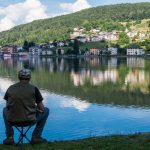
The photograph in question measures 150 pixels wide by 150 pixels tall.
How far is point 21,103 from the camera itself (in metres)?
11.2

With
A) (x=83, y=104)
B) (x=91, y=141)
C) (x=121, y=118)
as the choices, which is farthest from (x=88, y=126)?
(x=91, y=141)

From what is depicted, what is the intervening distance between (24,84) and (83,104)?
1151 inches

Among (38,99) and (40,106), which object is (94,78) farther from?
(38,99)

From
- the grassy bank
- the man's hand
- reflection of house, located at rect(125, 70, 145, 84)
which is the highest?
the man's hand

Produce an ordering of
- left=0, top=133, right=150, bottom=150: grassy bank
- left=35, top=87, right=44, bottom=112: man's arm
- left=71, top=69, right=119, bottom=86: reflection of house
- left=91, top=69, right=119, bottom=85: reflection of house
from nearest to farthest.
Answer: left=35, top=87, right=44, bottom=112: man's arm → left=0, top=133, right=150, bottom=150: grassy bank → left=71, top=69, right=119, bottom=86: reflection of house → left=91, top=69, right=119, bottom=85: reflection of house

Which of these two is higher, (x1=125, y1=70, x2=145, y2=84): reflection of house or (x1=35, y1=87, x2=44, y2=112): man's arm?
(x1=35, y1=87, x2=44, y2=112): man's arm

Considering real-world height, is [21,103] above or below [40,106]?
above

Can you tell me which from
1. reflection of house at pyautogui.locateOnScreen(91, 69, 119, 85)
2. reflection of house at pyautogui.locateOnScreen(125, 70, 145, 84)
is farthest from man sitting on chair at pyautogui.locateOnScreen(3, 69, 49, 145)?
reflection of house at pyautogui.locateOnScreen(125, 70, 145, 84)

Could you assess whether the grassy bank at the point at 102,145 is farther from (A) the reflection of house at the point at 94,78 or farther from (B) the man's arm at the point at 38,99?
(A) the reflection of house at the point at 94,78

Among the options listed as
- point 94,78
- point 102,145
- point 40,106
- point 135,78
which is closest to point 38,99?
point 40,106

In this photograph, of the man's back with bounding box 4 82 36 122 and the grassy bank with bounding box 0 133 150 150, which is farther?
the grassy bank with bounding box 0 133 150 150

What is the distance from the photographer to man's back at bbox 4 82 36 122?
36.4 ft

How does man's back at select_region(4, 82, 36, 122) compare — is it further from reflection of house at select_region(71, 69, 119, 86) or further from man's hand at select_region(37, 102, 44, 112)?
reflection of house at select_region(71, 69, 119, 86)

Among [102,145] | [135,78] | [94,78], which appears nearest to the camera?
[102,145]
